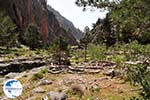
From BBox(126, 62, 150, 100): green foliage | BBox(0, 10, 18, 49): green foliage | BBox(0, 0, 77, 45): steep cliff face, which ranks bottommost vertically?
BBox(126, 62, 150, 100): green foliage

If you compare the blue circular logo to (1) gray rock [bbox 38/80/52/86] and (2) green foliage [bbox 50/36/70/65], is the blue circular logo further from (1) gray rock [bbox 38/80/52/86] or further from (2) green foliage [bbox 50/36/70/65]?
(2) green foliage [bbox 50/36/70/65]

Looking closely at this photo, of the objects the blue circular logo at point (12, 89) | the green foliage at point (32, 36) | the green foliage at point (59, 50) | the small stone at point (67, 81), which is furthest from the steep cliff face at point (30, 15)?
the blue circular logo at point (12, 89)

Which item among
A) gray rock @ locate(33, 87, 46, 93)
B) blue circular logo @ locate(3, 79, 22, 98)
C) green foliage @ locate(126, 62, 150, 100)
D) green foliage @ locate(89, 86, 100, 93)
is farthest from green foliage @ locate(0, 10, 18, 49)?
green foliage @ locate(126, 62, 150, 100)

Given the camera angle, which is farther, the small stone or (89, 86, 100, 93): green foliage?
the small stone

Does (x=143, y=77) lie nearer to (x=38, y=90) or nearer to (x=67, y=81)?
(x=38, y=90)

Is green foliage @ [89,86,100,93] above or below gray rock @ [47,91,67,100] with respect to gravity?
above

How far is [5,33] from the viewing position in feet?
230

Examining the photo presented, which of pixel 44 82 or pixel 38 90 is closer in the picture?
pixel 38 90

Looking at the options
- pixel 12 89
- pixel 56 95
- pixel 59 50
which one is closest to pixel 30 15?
pixel 59 50

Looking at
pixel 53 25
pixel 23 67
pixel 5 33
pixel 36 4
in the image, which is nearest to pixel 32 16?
pixel 36 4

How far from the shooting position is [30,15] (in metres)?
116

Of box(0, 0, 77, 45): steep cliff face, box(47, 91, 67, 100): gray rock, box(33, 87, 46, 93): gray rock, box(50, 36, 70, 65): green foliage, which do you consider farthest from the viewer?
box(0, 0, 77, 45): steep cliff face

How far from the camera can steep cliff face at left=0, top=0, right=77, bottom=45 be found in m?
104

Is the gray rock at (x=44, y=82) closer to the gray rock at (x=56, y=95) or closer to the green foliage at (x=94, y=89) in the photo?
the gray rock at (x=56, y=95)
